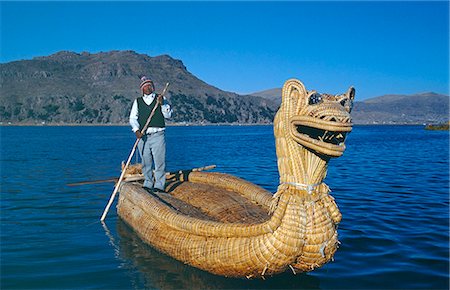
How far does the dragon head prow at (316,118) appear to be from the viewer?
552 cm

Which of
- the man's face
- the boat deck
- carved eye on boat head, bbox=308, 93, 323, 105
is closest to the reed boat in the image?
carved eye on boat head, bbox=308, 93, 323, 105

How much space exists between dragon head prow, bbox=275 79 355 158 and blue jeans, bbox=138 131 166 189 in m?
5.38

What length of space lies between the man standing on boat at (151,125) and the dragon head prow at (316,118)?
17.0ft

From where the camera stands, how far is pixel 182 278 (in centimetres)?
739

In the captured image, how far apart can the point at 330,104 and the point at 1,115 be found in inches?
8132

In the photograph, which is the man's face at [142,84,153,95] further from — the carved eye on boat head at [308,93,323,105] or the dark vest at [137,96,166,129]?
the carved eye on boat head at [308,93,323,105]

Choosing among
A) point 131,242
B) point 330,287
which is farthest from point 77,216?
point 330,287

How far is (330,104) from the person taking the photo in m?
5.70

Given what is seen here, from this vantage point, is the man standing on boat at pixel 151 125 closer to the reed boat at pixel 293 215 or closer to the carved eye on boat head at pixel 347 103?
the reed boat at pixel 293 215

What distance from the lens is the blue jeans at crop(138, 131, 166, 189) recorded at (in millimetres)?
11031

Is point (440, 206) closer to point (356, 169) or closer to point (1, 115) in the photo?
point (356, 169)

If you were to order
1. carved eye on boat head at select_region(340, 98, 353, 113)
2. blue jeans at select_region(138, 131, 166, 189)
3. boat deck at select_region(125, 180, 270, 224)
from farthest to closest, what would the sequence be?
blue jeans at select_region(138, 131, 166, 189) < boat deck at select_region(125, 180, 270, 224) < carved eye on boat head at select_region(340, 98, 353, 113)

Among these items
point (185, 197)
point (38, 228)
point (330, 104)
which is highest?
point (330, 104)

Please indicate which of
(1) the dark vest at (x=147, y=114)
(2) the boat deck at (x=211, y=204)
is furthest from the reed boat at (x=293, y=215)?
(1) the dark vest at (x=147, y=114)
